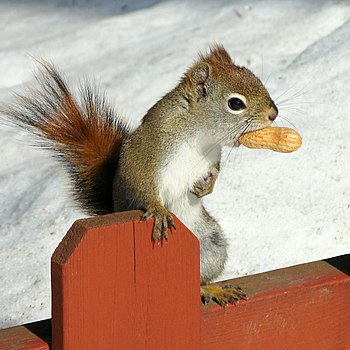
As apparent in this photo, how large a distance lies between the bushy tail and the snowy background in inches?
21.7

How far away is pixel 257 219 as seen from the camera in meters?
2.77

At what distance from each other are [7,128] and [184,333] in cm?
226

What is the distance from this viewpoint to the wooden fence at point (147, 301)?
1257 mm

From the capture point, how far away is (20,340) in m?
1.36

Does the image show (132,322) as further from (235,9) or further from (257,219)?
(235,9)

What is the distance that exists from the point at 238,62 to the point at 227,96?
5.45 ft

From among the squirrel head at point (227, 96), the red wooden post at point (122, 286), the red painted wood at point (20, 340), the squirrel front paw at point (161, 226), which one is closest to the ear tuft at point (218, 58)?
the squirrel head at point (227, 96)

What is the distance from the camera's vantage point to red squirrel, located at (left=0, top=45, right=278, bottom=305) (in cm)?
A: 192

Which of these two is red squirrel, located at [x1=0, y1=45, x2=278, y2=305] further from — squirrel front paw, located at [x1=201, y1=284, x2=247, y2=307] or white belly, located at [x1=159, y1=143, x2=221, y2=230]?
squirrel front paw, located at [x1=201, y1=284, x2=247, y2=307]

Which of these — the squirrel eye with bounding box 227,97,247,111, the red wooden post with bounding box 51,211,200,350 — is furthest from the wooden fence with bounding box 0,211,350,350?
the squirrel eye with bounding box 227,97,247,111

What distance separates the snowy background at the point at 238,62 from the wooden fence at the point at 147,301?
958mm

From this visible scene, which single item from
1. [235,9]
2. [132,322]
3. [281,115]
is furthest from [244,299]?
[235,9]

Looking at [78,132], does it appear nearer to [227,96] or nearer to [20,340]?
[227,96]

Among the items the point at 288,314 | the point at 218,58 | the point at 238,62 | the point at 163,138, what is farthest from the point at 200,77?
the point at 238,62
